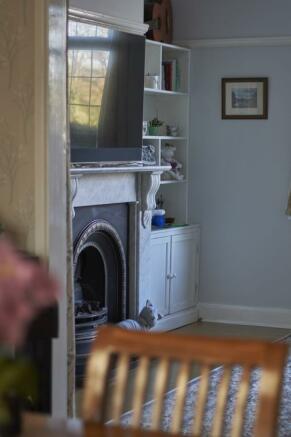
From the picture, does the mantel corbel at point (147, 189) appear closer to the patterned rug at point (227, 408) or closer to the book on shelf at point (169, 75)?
the book on shelf at point (169, 75)

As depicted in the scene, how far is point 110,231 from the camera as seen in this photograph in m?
5.86

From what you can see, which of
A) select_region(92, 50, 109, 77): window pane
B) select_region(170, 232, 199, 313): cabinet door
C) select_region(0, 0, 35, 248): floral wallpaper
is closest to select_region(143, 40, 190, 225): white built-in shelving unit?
select_region(170, 232, 199, 313): cabinet door

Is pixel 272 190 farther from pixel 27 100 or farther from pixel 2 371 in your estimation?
pixel 2 371

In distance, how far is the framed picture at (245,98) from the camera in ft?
22.9

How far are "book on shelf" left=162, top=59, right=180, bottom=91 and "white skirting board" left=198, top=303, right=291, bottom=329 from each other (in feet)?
5.80

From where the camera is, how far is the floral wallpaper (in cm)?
370

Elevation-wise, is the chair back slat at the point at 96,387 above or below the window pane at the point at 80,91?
below

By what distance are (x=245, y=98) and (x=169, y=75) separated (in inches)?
24.4

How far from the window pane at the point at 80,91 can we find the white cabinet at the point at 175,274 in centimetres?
146

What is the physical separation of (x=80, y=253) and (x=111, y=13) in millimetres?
1544

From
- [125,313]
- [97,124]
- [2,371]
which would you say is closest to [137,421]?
[2,371]

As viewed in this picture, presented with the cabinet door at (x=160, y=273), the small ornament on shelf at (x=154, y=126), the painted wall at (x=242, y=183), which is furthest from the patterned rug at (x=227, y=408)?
the small ornament on shelf at (x=154, y=126)

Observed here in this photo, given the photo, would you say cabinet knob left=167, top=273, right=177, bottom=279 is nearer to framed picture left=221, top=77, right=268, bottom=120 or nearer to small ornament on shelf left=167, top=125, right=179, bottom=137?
small ornament on shelf left=167, top=125, right=179, bottom=137

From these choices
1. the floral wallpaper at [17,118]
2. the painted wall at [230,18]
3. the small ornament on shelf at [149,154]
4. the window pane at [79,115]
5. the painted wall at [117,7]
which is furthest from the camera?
the painted wall at [230,18]
